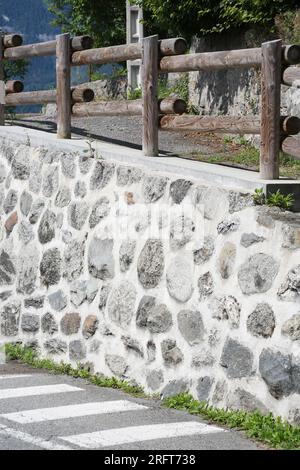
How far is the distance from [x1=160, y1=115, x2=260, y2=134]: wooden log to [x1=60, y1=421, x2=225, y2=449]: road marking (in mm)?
2636

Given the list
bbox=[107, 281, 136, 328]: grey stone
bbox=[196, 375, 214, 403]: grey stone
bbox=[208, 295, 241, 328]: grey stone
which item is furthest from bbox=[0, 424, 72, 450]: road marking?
bbox=[107, 281, 136, 328]: grey stone

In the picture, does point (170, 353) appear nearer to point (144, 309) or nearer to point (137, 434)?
point (144, 309)

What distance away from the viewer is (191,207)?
332 inches

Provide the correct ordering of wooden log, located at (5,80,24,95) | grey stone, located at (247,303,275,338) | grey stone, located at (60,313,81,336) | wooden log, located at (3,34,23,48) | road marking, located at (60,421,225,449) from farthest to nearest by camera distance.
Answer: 1. wooden log, located at (5,80,24,95)
2. wooden log, located at (3,34,23,48)
3. grey stone, located at (60,313,81,336)
4. grey stone, located at (247,303,275,338)
5. road marking, located at (60,421,225,449)

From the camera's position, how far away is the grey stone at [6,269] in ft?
35.2

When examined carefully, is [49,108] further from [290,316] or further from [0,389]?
[290,316]

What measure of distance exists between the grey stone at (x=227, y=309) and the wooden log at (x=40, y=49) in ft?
13.7

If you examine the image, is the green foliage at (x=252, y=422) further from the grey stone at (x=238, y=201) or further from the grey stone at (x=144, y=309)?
the grey stone at (x=238, y=201)

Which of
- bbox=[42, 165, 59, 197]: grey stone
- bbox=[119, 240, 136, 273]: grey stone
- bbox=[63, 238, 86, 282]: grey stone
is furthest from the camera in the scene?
bbox=[42, 165, 59, 197]: grey stone

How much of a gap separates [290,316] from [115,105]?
414cm

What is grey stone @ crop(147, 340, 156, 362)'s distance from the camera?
28.0 feet

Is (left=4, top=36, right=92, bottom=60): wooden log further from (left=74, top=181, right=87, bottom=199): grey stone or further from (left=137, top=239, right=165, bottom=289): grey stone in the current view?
(left=137, top=239, right=165, bottom=289): grey stone

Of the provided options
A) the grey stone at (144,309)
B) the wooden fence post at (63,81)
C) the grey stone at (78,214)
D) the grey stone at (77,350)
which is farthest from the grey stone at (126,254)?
the wooden fence post at (63,81)
